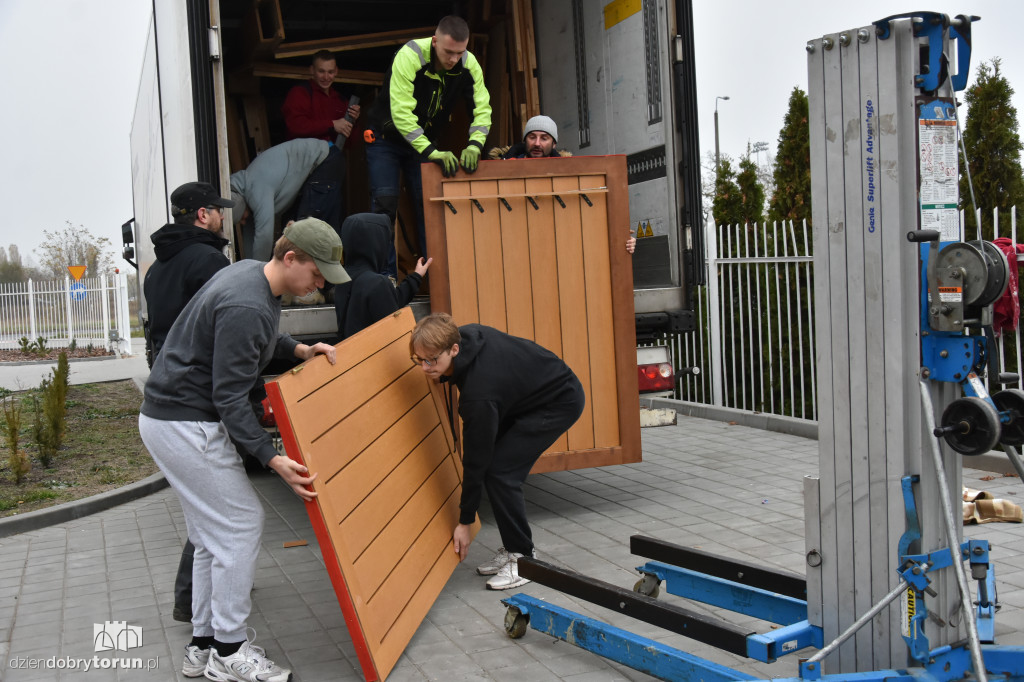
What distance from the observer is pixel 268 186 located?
622 centimetres

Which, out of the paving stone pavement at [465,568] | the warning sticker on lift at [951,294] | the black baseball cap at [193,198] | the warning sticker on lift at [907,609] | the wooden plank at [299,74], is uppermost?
the wooden plank at [299,74]

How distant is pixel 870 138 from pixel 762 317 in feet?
19.0

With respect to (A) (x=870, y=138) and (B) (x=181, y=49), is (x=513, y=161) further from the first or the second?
(A) (x=870, y=138)

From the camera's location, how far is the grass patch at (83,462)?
249 inches

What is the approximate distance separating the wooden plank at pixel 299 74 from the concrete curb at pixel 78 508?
3398mm

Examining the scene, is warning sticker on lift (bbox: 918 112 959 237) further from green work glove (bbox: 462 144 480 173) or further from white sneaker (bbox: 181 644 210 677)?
green work glove (bbox: 462 144 480 173)

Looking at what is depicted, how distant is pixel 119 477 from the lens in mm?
6918

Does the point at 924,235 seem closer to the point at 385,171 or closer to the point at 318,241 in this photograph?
the point at 318,241

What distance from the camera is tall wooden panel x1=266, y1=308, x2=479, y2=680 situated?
3.15m

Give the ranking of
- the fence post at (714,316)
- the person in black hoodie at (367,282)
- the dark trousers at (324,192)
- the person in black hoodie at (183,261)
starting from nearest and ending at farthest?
1. the person in black hoodie at (183,261)
2. the person in black hoodie at (367,282)
3. the dark trousers at (324,192)
4. the fence post at (714,316)


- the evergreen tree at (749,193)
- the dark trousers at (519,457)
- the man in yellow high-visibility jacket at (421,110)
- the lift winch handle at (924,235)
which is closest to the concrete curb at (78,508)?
the man in yellow high-visibility jacket at (421,110)

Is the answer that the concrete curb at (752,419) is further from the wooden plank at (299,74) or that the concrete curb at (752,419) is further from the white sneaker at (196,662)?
the white sneaker at (196,662)

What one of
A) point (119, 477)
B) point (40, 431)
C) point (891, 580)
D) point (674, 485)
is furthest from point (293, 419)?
point (40, 431)

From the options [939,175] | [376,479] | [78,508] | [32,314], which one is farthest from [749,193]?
[32,314]
